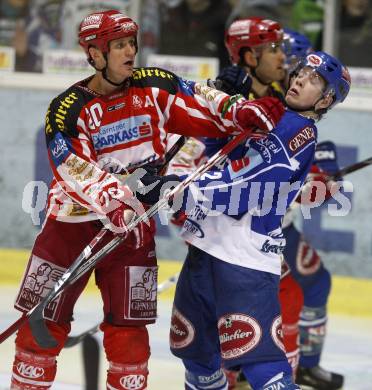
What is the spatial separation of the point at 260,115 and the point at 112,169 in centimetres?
51

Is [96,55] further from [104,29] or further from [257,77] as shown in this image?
[257,77]

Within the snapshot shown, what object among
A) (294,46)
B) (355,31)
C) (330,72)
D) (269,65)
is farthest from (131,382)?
(355,31)

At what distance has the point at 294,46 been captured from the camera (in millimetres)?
4957

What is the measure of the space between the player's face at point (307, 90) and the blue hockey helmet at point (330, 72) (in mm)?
15

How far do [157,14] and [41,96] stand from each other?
0.85 m

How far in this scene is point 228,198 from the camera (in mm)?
3680

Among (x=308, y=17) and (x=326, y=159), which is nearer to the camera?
(x=326, y=159)

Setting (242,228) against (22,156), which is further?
(22,156)

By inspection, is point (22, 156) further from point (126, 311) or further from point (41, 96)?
point (126, 311)

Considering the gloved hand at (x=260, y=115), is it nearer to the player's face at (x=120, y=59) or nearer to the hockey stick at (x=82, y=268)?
the hockey stick at (x=82, y=268)

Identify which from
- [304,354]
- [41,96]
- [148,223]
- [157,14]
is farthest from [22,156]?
[148,223]

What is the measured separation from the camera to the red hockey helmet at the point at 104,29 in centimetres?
376

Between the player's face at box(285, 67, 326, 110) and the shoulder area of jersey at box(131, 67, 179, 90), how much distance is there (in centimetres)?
40

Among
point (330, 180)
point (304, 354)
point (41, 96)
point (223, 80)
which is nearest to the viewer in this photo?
point (223, 80)
